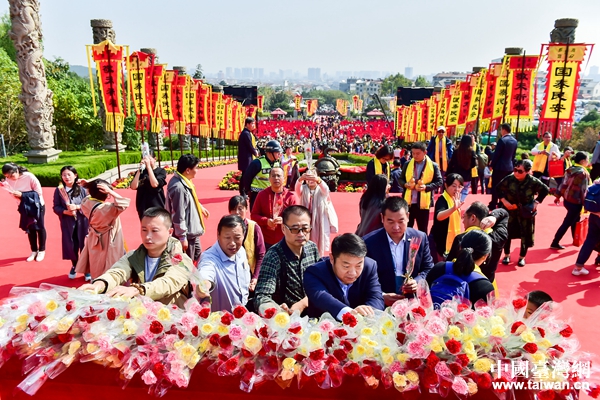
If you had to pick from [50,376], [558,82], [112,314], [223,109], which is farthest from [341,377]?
[223,109]

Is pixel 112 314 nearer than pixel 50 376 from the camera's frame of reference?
No

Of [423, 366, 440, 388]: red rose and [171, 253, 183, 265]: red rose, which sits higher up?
[171, 253, 183, 265]: red rose

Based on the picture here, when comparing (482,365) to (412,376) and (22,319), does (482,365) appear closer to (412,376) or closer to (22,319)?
(412,376)

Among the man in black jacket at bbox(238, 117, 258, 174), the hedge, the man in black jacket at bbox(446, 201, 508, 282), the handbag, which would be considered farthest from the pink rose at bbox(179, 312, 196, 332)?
the hedge

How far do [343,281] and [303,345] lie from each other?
1.74ft

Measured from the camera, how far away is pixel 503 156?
669cm

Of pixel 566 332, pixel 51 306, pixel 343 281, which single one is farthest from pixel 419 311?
pixel 51 306

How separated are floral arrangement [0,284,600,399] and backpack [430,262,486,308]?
38cm

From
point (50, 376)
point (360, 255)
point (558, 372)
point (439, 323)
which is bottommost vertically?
point (50, 376)

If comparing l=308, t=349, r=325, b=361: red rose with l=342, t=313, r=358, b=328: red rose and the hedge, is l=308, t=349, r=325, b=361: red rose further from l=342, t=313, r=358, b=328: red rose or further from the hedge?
the hedge

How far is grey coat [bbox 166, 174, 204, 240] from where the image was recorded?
13.3ft

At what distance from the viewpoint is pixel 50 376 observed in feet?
5.58

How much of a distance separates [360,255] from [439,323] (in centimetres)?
52

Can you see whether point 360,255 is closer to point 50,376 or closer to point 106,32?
point 50,376
